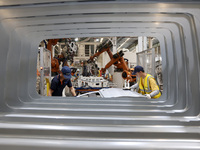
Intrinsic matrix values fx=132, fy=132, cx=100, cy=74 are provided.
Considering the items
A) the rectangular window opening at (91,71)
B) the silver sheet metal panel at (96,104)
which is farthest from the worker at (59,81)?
the silver sheet metal panel at (96,104)

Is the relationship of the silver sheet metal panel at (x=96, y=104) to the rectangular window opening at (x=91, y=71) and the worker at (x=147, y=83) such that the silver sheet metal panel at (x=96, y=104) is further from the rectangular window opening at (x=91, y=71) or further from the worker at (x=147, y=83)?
Answer: the worker at (x=147, y=83)

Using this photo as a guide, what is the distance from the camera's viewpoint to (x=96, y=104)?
1.26 metres

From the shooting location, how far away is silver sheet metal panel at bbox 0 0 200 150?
85 cm

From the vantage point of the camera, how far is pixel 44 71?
3.26 meters

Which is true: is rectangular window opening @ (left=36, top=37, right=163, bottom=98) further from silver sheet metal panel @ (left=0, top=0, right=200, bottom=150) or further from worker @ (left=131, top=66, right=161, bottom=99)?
silver sheet metal panel @ (left=0, top=0, right=200, bottom=150)

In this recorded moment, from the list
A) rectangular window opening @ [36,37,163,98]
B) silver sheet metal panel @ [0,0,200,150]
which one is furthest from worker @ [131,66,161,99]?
silver sheet metal panel @ [0,0,200,150]

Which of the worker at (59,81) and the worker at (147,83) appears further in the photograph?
the worker at (59,81)

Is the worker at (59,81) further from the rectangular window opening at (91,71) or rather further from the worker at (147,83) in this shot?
the worker at (147,83)

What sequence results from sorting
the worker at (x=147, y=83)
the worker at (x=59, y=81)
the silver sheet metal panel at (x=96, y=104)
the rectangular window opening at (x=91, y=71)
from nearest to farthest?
the silver sheet metal panel at (x=96, y=104) < the worker at (x=147, y=83) < the worker at (x=59, y=81) < the rectangular window opening at (x=91, y=71)

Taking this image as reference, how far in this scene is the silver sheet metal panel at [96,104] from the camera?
0.85m

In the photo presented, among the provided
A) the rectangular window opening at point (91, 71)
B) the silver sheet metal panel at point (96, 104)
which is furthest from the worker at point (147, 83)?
the silver sheet metal panel at point (96, 104)

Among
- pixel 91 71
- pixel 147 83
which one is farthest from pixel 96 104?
pixel 91 71

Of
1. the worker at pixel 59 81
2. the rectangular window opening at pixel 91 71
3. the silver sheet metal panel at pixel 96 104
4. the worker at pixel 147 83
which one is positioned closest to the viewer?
the silver sheet metal panel at pixel 96 104

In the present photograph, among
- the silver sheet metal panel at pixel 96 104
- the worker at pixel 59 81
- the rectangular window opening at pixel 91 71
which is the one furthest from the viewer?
the rectangular window opening at pixel 91 71
